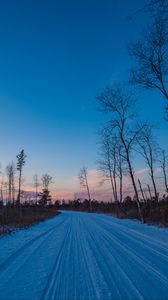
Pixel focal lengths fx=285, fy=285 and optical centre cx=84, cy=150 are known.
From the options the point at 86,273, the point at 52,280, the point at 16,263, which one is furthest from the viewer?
the point at 16,263

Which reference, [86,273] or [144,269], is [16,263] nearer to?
Result: [86,273]

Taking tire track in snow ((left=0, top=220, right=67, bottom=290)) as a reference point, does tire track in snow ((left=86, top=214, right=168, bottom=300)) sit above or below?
below

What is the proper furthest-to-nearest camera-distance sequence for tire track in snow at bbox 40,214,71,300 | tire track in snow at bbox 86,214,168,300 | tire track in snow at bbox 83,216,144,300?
tire track in snow at bbox 86,214,168,300 → tire track in snow at bbox 40,214,71,300 → tire track in snow at bbox 83,216,144,300

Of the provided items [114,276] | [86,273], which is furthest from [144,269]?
[86,273]

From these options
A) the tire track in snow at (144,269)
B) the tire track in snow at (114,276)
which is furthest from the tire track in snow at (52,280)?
the tire track in snow at (144,269)

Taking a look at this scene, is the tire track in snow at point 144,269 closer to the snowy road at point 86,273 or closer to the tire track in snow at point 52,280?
the snowy road at point 86,273

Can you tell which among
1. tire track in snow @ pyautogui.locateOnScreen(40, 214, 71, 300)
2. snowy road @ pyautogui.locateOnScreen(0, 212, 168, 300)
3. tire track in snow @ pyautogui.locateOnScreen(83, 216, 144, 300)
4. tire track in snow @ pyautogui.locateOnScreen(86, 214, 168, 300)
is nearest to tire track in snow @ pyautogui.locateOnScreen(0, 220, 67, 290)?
snowy road @ pyautogui.locateOnScreen(0, 212, 168, 300)

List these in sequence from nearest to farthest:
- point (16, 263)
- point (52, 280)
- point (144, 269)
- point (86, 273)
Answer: point (52, 280) < point (86, 273) < point (144, 269) < point (16, 263)

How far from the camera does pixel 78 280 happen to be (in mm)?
5613

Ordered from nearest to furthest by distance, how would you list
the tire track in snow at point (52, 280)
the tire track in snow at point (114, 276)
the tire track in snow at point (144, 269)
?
the tire track in snow at point (114, 276) → the tire track in snow at point (52, 280) → the tire track in snow at point (144, 269)

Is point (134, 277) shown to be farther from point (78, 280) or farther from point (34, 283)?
point (34, 283)

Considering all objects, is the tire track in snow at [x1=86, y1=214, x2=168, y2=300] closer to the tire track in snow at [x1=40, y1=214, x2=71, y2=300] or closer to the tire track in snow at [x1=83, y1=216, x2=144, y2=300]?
the tire track in snow at [x1=83, y1=216, x2=144, y2=300]

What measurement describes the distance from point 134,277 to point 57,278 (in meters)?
1.56

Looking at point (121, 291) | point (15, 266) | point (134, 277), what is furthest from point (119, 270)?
point (15, 266)
